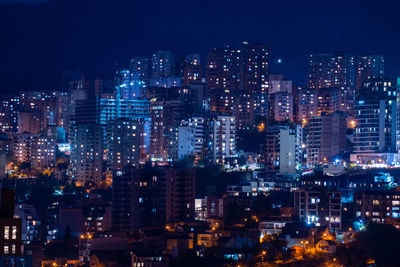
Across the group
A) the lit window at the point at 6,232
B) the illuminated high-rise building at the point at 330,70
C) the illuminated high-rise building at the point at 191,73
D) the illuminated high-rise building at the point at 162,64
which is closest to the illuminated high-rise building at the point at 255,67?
the illuminated high-rise building at the point at 191,73

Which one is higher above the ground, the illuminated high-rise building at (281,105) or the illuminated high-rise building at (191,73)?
the illuminated high-rise building at (191,73)

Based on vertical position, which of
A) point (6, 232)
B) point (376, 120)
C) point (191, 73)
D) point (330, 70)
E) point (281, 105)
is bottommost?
point (6, 232)

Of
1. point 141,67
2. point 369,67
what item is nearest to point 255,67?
point 369,67

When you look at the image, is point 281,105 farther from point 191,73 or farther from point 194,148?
point 194,148

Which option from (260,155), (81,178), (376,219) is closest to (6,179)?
(81,178)

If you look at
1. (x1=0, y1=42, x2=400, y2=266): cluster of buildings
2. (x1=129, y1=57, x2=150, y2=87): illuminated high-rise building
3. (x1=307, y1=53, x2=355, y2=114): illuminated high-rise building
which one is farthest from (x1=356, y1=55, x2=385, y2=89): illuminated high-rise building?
(x1=129, y1=57, x2=150, y2=87): illuminated high-rise building

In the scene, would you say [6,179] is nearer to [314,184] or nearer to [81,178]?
[81,178]

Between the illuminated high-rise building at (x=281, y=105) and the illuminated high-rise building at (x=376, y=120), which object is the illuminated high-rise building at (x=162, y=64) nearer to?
the illuminated high-rise building at (x=281, y=105)

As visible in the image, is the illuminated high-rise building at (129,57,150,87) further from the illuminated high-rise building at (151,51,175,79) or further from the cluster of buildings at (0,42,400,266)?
the illuminated high-rise building at (151,51,175,79)

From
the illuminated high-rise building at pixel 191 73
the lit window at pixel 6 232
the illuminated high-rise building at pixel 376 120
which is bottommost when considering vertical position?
the lit window at pixel 6 232
